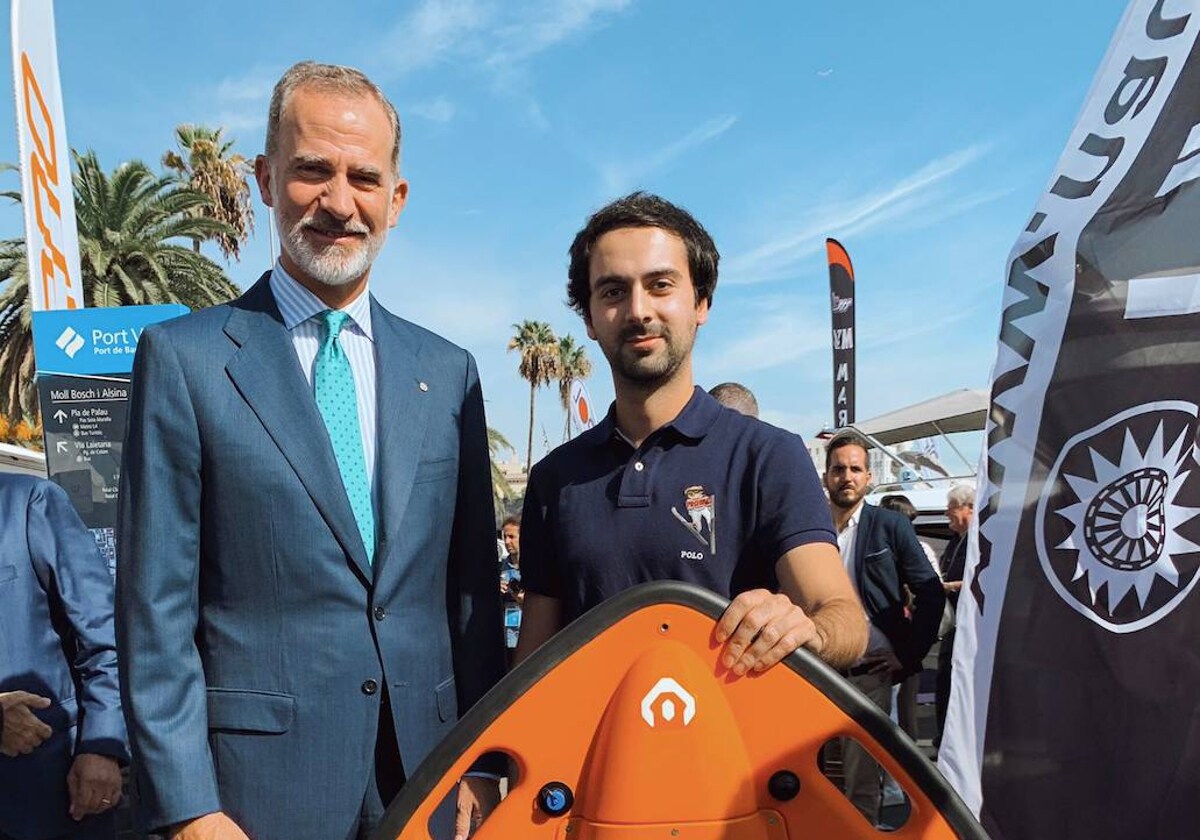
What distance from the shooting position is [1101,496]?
2.02 m

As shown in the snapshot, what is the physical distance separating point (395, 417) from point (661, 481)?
58 cm

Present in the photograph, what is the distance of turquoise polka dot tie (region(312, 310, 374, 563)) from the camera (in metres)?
1.96

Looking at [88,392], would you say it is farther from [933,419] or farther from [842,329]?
[842,329]

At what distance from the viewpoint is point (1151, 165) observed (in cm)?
204

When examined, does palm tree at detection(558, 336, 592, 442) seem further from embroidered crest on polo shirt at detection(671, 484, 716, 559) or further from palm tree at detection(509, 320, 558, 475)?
embroidered crest on polo shirt at detection(671, 484, 716, 559)

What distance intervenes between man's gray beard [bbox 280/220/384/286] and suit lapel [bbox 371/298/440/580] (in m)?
0.16

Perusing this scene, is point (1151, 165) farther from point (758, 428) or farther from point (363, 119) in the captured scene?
point (363, 119)

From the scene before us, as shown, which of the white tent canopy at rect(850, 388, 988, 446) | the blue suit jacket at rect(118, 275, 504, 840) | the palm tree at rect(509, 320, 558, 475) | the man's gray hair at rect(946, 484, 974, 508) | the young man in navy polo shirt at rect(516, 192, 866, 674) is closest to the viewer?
the blue suit jacket at rect(118, 275, 504, 840)

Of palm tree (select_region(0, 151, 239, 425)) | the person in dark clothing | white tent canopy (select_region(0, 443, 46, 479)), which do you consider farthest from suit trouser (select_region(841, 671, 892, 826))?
palm tree (select_region(0, 151, 239, 425))

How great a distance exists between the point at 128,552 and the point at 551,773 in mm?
904

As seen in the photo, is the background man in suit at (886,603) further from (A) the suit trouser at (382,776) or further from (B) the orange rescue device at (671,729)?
(B) the orange rescue device at (671,729)


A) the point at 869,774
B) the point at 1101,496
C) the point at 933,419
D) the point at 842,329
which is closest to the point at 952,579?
the point at 869,774

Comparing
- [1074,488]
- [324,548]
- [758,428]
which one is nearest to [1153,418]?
[1074,488]

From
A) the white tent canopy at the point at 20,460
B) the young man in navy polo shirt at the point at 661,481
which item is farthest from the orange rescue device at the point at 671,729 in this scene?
the white tent canopy at the point at 20,460
